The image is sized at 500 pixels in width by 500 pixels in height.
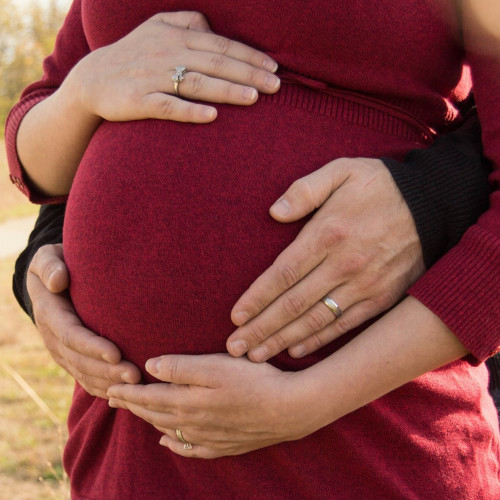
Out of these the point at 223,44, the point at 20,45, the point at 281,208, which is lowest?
the point at 20,45

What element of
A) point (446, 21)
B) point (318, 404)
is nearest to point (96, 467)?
point (318, 404)

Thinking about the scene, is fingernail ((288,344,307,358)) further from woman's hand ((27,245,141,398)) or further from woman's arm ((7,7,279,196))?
woman's arm ((7,7,279,196))

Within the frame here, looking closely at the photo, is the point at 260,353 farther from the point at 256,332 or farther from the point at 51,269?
the point at 51,269

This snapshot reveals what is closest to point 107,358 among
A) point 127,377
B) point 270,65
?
point 127,377

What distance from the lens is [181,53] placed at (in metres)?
1.35

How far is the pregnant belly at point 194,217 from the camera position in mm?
1190

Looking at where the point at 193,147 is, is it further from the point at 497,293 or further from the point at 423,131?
the point at 497,293

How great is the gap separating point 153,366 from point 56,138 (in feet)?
2.32

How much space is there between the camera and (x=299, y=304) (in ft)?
3.85

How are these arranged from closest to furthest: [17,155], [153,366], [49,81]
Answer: [153,366], [17,155], [49,81]

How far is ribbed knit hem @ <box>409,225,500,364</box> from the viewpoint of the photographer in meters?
1.11

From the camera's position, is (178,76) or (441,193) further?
(178,76)

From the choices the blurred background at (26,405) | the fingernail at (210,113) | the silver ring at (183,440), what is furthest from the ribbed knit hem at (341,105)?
the blurred background at (26,405)

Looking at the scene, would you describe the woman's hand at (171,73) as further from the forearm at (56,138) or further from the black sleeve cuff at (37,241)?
the black sleeve cuff at (37,241)
